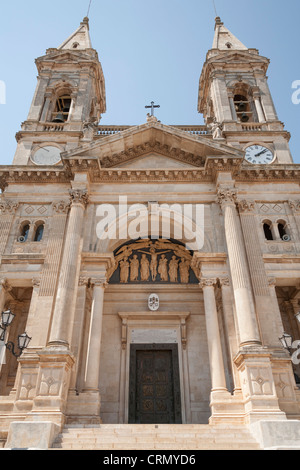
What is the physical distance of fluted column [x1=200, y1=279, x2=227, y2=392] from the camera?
42.6ft

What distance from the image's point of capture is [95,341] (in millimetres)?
13781

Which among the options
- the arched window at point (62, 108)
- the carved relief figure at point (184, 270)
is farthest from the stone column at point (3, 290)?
the arched window at point (62, 108)

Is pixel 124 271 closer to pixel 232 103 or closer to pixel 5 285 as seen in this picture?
pixel 5 285

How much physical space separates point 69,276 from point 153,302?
543cm

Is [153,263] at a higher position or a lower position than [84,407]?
higher

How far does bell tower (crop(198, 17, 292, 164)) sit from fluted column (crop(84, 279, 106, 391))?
10.7m

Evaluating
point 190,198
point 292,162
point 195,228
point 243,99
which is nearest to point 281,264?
point 195,228

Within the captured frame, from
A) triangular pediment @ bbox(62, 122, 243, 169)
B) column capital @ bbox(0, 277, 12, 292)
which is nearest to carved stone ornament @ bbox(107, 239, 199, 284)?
triangular pediment @ bbox(62, 122, 243, 169)

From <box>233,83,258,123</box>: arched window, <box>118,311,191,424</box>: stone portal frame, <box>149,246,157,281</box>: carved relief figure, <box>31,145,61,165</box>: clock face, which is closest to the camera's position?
<box>118,311,191,424</box>: stone portal frame

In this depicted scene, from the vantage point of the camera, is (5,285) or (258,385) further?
(5,285)

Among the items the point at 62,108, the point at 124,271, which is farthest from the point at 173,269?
the point at 62,108

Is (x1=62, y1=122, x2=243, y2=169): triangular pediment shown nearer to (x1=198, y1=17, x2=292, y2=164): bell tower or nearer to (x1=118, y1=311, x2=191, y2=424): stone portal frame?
(x1=198, y1=17, x2=292, y2=164): bell tower

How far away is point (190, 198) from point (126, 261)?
16.3ft
